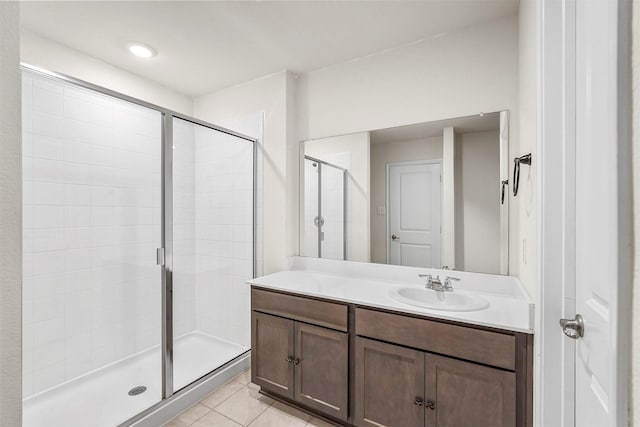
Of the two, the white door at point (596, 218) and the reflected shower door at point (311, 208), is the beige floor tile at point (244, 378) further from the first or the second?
the white door at point (596, 218)

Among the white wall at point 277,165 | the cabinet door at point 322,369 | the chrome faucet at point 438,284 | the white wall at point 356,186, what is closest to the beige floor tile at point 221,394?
the cabinet door at point 322,369

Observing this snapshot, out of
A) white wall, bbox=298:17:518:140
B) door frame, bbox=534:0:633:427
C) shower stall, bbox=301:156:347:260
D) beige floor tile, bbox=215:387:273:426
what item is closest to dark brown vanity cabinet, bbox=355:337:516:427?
door frame, bbox=534:0:633:427

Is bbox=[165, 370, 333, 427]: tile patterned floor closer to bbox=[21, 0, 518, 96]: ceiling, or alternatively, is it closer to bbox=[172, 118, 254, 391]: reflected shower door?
bbox=[172, 118, 254, 391]: reflected shower door

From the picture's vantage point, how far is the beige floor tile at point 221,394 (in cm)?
198

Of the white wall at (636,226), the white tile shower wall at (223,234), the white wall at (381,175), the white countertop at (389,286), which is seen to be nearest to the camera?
the white wall at (636,226)

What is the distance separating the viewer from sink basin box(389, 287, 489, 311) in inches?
62.5

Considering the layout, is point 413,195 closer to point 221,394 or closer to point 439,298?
point 439,298

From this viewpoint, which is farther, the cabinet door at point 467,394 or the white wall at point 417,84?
the white wall at point 417,84

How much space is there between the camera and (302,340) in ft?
5.95

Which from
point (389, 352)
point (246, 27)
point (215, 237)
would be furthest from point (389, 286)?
point (246, 27)

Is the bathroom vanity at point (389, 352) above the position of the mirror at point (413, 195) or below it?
below

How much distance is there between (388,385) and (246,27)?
7.59ft

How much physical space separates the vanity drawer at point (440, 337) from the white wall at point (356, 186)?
2.28 feet

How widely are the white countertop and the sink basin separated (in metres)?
0.05
